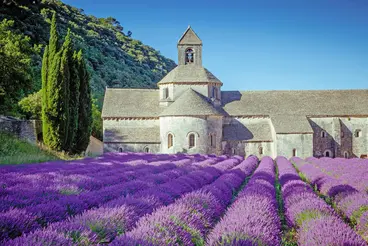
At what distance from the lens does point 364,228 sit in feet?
22.3

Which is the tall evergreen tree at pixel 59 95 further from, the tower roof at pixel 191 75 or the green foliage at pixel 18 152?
the tower roof at pixel 191 75

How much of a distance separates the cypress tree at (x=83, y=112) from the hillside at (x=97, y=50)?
13.7 m

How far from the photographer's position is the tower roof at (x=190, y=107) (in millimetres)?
34375

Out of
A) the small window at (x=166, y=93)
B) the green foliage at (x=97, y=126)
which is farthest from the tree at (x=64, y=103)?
the green foliage at (x=97, y=126)

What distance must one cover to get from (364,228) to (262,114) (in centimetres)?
3349

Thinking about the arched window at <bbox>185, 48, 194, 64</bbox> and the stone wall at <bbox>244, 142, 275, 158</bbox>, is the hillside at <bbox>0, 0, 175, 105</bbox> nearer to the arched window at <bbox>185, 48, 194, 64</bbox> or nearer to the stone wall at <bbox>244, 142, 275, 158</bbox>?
the arched window at <bbox>185, 48, 194, 64</bbox>

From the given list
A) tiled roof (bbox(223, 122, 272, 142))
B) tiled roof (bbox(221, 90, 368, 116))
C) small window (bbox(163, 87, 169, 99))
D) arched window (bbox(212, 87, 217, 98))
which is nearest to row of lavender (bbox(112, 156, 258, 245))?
tiled roof (bbox(223, 122, 272, 142))

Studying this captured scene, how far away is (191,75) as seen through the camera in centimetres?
3978

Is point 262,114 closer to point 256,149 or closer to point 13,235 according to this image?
point 256,149

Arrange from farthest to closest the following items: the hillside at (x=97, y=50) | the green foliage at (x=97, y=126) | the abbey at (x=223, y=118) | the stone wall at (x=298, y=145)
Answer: the hillside at (x=97, y=50) → the green foliage at (x=97, y=126) → the stone wall at (x=298, y=145) → the abbey at (x=223, y=118)

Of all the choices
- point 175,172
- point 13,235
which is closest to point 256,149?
point 175,172

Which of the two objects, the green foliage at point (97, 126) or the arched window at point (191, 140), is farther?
the green foliage at point (97, 126)

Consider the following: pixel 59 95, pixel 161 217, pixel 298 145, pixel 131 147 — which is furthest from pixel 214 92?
pixel 161 217

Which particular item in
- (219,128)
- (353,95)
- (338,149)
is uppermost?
(353,95)
